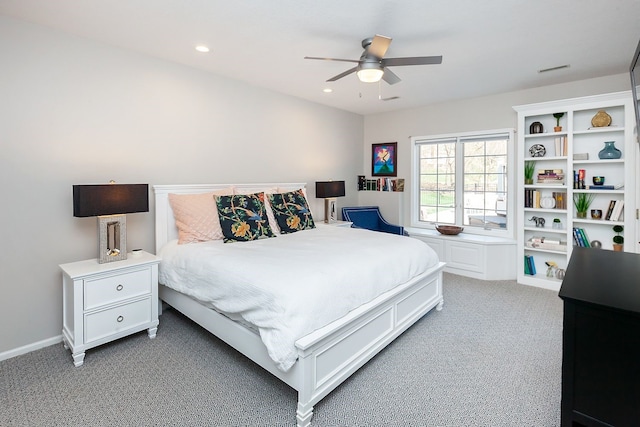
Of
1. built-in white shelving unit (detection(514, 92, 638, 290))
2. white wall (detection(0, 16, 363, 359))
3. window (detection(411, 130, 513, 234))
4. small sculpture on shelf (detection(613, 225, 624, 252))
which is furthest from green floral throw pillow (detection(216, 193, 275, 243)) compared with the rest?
small sculpture on shelf (detection(613, 225, 624, 252))

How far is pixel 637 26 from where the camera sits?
257 cm

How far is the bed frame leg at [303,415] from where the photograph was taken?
A: 1.80 metres

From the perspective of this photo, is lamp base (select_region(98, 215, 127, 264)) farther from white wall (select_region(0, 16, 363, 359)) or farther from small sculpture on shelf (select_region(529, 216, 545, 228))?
small sculpture on shelf (select_region(529, 216, 545, 228))

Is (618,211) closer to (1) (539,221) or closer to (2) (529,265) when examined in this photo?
(1) (539,221)

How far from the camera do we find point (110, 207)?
8.38 ft

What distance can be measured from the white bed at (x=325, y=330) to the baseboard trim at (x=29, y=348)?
860 millimetres

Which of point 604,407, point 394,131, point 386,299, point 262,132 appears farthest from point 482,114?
point 604,407

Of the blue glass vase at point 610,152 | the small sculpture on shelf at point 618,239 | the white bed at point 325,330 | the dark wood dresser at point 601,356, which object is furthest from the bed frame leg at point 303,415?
the blue glass vase at point 610,152

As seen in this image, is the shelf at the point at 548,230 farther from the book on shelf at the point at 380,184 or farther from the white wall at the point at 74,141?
the white wall at the point at 74,141

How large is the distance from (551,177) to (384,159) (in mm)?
2537

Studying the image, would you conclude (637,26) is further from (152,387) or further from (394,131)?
(152,387)

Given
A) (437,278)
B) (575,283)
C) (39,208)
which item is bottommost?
(437,278)

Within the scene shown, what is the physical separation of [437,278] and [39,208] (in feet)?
11.9

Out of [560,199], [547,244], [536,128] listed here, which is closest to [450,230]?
[547,244]
